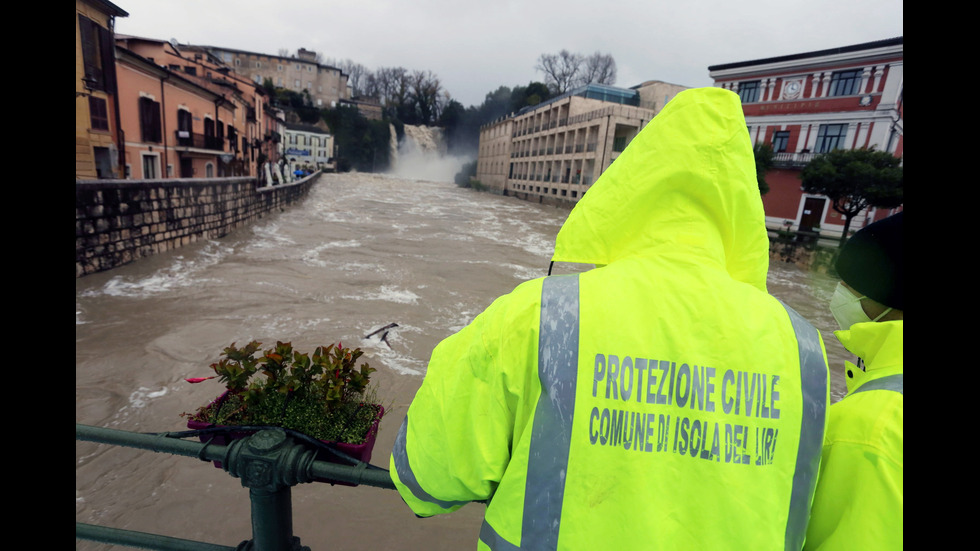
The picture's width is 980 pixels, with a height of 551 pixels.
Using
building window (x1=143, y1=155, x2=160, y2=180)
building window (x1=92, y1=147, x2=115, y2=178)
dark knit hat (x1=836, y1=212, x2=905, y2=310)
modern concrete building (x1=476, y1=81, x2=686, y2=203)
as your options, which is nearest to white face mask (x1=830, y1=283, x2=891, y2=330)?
dark knit hat (x1=836, y1=212, x2=905, y2=310)

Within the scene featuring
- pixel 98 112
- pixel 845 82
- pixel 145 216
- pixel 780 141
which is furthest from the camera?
pixel 780 141

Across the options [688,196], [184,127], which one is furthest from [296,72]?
[688,196]

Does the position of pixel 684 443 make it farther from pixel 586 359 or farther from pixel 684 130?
pixel 684 130

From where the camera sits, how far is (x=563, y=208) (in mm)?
38781

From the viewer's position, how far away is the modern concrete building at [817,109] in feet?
79.2

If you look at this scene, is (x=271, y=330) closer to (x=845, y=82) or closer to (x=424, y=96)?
(x=845, y=82)

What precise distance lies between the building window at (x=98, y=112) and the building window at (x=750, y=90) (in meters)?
33.2

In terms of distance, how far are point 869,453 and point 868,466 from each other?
0.03m

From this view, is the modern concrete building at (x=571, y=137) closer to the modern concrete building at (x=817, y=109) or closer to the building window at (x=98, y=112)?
the modern concrete building at (x=817, y=109)

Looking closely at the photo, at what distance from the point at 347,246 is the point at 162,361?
981 centimetres

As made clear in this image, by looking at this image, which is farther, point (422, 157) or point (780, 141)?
point (422, 157)

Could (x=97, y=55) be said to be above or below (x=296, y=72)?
below

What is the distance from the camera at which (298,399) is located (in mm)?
1853
